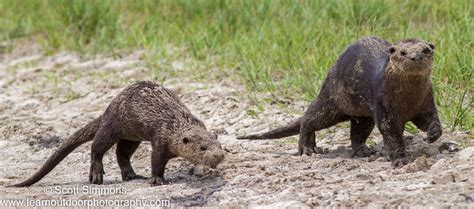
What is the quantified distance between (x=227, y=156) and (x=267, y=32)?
6.90 ft

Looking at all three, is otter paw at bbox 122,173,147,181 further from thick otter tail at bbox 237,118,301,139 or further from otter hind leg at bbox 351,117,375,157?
otter hind leg at bbox 351,117,375,157

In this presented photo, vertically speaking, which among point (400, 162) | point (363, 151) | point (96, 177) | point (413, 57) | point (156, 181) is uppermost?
point (413, 57)

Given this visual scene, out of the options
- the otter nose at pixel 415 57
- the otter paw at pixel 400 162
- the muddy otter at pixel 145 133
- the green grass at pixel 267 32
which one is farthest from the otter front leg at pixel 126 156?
the otter nose at pixel 415 57

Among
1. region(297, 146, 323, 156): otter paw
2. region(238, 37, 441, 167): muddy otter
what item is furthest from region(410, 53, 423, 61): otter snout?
region(297, 146, 323, 156): otter paw

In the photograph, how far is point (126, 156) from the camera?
5.79 meters

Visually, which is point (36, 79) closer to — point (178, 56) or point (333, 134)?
point (178, 56)

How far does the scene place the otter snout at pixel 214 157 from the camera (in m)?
5.29

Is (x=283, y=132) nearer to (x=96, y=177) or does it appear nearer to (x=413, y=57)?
(x=96, y=177)

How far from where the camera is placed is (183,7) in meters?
8.87

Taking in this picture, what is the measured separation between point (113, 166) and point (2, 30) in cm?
408

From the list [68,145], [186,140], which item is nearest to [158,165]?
[186,140]

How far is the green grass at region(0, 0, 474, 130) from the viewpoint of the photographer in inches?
259

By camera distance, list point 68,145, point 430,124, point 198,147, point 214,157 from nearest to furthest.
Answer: point 430,124
point 214,157
point 198,147
point 68,145

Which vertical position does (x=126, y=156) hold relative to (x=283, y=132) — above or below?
below
